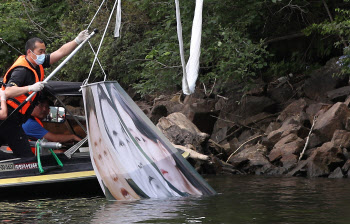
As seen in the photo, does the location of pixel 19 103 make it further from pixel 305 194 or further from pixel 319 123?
pixel 319 123

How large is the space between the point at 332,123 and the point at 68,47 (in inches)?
215

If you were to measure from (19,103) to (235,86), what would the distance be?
309 inches

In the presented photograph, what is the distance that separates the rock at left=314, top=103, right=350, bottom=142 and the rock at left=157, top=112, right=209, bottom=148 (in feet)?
7.11

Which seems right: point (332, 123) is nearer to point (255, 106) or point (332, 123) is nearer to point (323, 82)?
point (323, 82)

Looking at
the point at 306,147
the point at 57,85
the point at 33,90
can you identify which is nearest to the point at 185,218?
the point at 33,90

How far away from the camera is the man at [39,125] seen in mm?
9898

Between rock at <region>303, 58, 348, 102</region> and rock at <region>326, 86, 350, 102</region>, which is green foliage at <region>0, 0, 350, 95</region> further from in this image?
rock at <region>326, 86, 350, 102</region>

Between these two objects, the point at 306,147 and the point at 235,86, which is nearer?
the point at 306,147

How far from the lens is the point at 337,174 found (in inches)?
450

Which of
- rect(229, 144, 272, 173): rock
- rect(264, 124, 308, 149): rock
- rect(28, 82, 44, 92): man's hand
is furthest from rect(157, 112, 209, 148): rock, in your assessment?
rect(28, 82, 44, 92): man's hand

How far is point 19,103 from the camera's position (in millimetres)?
8969

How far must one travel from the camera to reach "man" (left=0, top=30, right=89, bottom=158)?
29.1ft

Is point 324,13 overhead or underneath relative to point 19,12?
underneath

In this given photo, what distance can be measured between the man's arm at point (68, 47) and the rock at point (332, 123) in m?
5.24
